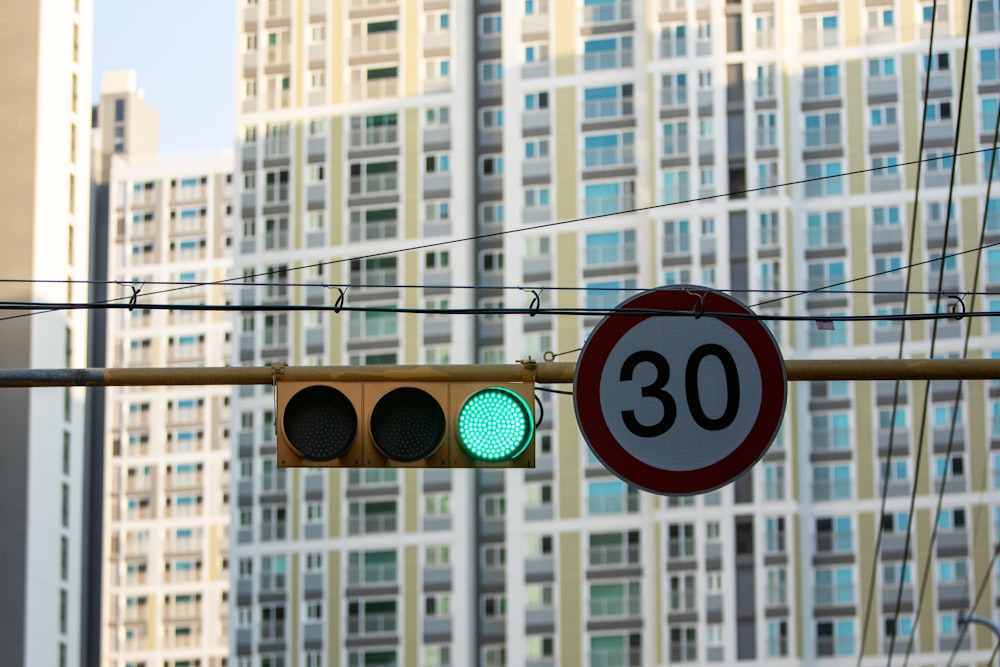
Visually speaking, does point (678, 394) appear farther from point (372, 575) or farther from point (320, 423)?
point (372, 575)

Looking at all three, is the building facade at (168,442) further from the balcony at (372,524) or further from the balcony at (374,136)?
the balcony at (372,524)

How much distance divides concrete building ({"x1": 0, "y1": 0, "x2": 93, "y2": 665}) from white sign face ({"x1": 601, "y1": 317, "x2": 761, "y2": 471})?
73064 mm

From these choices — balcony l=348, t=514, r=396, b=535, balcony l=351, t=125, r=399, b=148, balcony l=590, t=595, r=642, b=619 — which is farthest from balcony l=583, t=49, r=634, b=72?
balcony l=590, t=595, r=642, b=619

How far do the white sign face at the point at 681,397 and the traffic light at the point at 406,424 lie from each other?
1.14ft

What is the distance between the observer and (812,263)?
75.2 meters

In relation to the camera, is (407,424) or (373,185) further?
(373,185)

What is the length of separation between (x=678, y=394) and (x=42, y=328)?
253ft

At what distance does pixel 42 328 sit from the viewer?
265 feet

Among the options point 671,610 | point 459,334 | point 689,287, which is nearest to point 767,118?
point 459,334

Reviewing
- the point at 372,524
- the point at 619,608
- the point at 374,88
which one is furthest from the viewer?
the point at 374,88

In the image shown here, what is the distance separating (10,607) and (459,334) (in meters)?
22.5

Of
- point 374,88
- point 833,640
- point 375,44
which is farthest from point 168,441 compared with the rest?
point 833,640

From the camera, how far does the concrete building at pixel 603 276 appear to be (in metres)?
71.4

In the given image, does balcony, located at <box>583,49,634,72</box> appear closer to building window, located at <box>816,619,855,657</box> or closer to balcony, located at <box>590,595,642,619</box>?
balcony, located at <box>590,595,642,619</box>
